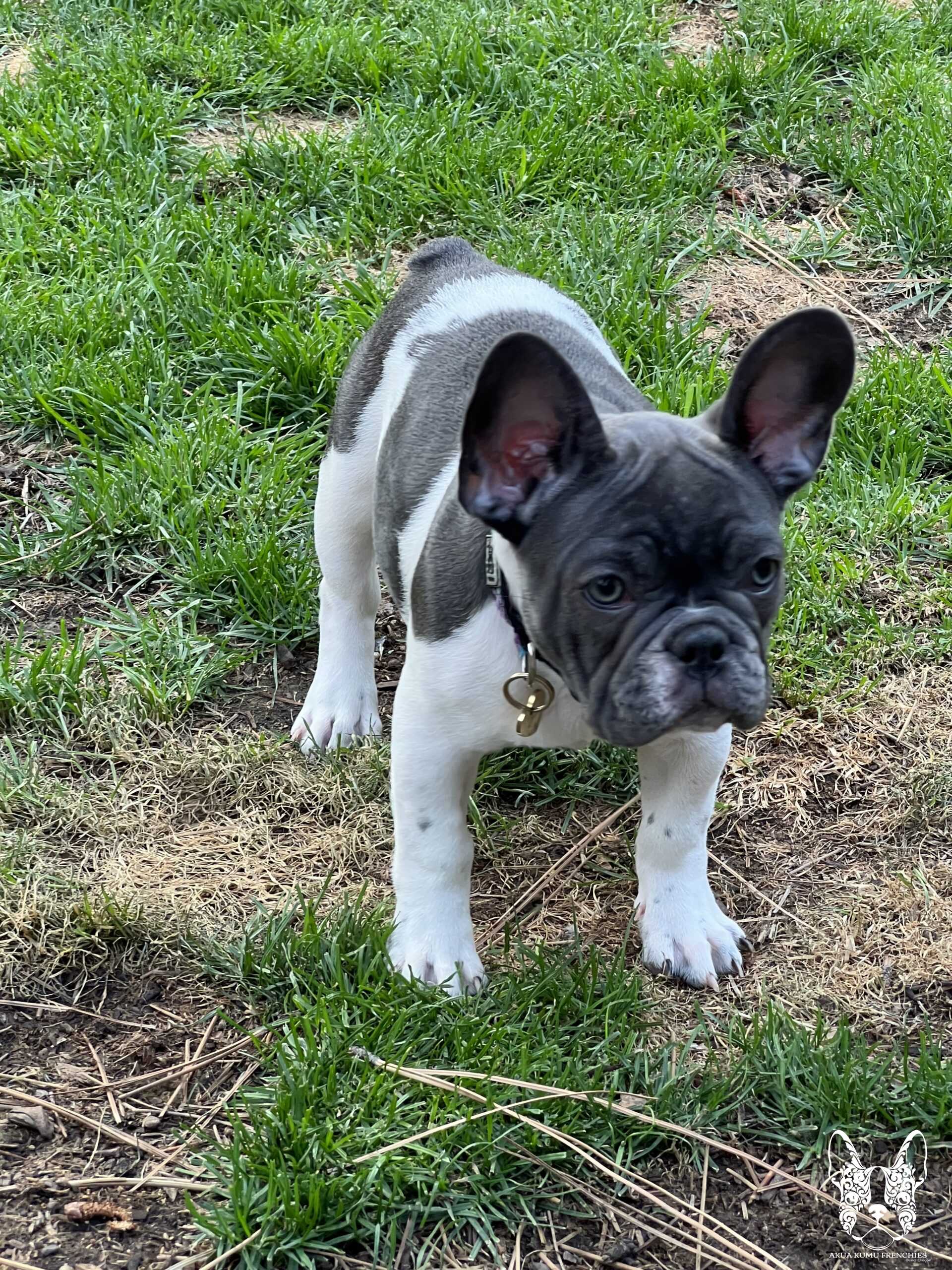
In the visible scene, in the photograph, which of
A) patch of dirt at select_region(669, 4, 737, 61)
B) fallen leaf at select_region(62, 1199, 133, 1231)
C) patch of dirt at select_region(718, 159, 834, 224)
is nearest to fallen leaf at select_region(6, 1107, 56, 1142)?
fallen leaf at select_region(62, 1199, 133, 1231)

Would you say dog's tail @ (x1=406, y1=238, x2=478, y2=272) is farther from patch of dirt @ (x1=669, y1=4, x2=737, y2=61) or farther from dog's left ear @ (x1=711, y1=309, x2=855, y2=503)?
patch of dirt @ (x1=669, y1=4, x2=737, y2=61)

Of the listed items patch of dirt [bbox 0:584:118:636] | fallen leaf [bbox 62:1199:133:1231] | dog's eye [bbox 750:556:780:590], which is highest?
dog's eye [bbox 750:556:780:590]

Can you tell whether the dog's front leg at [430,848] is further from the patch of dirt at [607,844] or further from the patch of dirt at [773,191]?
the patch of dirt at [773,191]

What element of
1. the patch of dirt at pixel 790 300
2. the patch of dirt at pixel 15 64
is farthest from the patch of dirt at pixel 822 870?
the patch of dirt at pixel 15 64

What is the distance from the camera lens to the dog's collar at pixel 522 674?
3865mm

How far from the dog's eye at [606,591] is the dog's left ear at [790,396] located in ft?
1.65

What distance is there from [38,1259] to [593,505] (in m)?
2.19

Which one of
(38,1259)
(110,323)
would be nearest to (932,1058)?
(38,1259)

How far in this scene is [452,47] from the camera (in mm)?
7992

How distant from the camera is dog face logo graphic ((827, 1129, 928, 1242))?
3.68 m

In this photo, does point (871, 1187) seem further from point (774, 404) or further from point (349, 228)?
point (349, 228)

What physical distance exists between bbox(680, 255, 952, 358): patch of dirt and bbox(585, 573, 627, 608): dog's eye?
357 cm

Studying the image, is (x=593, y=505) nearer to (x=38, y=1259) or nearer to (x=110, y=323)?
(x=38, y=1259)

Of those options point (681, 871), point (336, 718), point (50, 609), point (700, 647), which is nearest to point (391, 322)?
point (336, 718)
